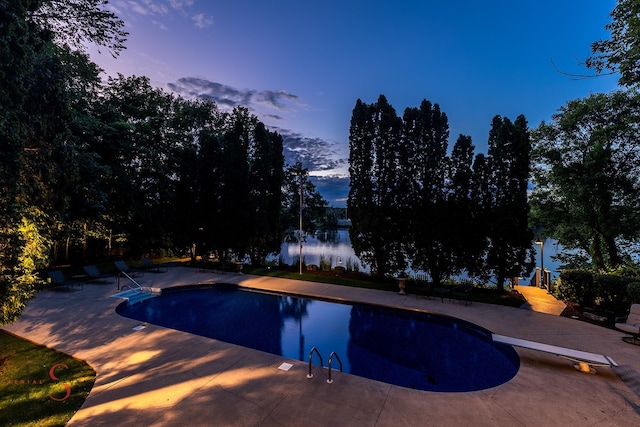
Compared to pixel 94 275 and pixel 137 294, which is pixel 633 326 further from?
pixel 94 275

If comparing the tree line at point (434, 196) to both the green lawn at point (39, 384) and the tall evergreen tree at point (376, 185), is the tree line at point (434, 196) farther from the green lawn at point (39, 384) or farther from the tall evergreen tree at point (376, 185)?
the green lawn at point (39, 384)

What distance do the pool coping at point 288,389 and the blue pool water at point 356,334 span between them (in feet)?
3.37

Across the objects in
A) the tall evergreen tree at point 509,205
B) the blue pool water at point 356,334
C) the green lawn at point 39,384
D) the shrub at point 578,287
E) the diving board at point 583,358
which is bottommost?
the blue pool water at point 356,334

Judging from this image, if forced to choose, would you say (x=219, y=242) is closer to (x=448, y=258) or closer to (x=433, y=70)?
(x=448, y=258)

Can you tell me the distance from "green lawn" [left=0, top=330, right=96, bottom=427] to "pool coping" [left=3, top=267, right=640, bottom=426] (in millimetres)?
237

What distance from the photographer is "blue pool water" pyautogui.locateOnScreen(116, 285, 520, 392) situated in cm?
709

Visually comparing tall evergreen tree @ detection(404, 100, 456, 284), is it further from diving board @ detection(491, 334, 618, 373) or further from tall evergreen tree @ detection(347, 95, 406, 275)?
diving board @ detection(491, 334, 618, 373)

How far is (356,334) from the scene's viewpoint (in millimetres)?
9523

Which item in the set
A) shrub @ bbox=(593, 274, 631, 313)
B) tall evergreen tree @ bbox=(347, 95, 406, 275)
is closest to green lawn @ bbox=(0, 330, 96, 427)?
tall evergreen tree @ bbox=(347, 95, 406, 275)

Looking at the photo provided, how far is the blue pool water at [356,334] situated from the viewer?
7.09 m

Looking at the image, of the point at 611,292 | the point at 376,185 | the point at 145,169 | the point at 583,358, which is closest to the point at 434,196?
the point at 376,185

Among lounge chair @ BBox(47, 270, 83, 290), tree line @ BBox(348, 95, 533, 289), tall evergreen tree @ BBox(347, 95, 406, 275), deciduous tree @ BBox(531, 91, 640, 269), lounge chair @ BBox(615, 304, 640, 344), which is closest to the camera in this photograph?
lounge chair @ BBox(615, 304, 640, 344)

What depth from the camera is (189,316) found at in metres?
11.1

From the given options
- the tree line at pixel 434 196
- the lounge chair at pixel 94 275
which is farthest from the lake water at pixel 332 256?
the lounge chair at pixel 94 275
